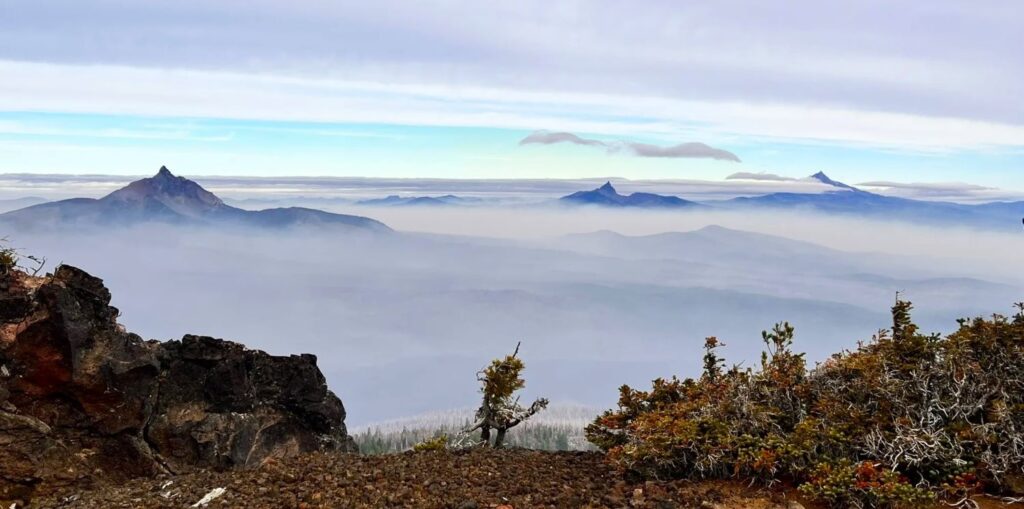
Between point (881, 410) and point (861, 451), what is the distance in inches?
34.6

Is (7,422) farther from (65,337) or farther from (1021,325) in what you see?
(1021,325)

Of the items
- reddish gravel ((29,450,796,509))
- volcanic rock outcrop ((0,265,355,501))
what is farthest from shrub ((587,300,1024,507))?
volcanic rock outcrop ((0,265,355,501))

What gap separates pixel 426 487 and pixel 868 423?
6.32 meters

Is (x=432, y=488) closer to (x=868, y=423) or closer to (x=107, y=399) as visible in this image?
(x=868, y=423)

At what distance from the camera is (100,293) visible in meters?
15.7

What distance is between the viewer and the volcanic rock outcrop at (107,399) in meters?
14.3

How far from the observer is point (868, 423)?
10758 millimetres

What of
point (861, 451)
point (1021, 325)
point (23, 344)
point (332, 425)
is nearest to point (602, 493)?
point (861, 451)

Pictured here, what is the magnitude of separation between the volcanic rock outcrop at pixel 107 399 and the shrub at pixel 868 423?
8291 millimetres

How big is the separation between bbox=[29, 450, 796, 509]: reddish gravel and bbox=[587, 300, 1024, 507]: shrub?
20.9 inches

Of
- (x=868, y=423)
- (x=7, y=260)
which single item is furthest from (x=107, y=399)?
(x=868, y=423)

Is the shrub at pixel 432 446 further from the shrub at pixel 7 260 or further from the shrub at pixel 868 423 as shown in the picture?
the shrub at pixel 7 260

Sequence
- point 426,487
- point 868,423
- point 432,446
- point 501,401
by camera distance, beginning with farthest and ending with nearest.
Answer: point 501,401 < point 432,446 < point 426,487 < point 868,423

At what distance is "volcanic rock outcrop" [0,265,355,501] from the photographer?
14258 millimetres
